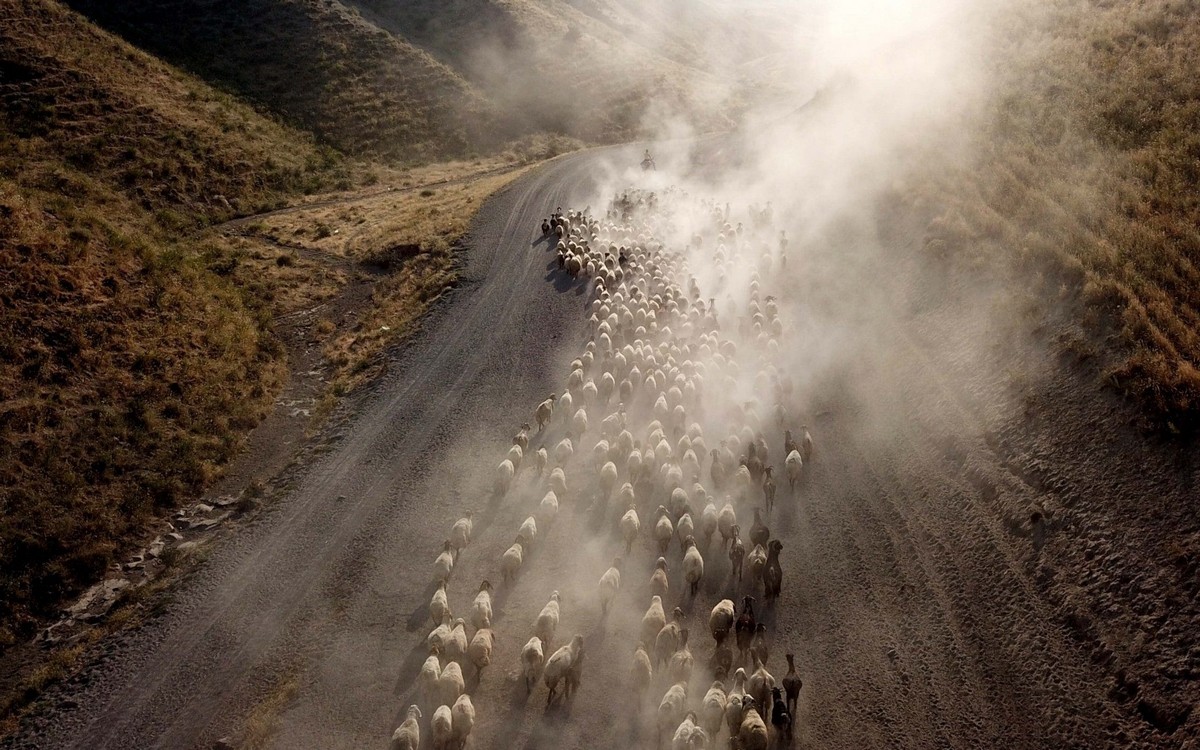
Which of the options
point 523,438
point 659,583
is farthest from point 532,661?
point 523,438

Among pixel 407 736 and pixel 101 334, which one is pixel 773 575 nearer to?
pixel 407 736

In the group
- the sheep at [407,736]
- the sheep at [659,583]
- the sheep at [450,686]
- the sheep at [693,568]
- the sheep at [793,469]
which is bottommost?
the sheep at [407,736]

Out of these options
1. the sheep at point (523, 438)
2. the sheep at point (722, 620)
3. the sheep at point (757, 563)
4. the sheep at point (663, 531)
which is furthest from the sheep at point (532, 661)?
the sheep at point (523, 438)

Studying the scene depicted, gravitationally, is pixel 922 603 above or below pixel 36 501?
above

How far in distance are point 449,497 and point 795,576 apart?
8.96 m

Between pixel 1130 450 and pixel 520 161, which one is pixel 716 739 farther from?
pixel 520 161

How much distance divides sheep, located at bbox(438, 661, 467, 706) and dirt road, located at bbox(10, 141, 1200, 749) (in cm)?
62

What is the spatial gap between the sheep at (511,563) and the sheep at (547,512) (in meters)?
1.34

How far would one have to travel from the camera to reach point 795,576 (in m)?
13.5

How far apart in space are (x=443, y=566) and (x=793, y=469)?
902 cm

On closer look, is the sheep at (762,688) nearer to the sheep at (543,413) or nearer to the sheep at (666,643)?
the sheep at (666,643)

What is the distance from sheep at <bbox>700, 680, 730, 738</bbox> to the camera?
1035cm

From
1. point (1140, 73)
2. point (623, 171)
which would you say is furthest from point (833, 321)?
point (623, 171)

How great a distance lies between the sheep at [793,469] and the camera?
1598 centimetres
